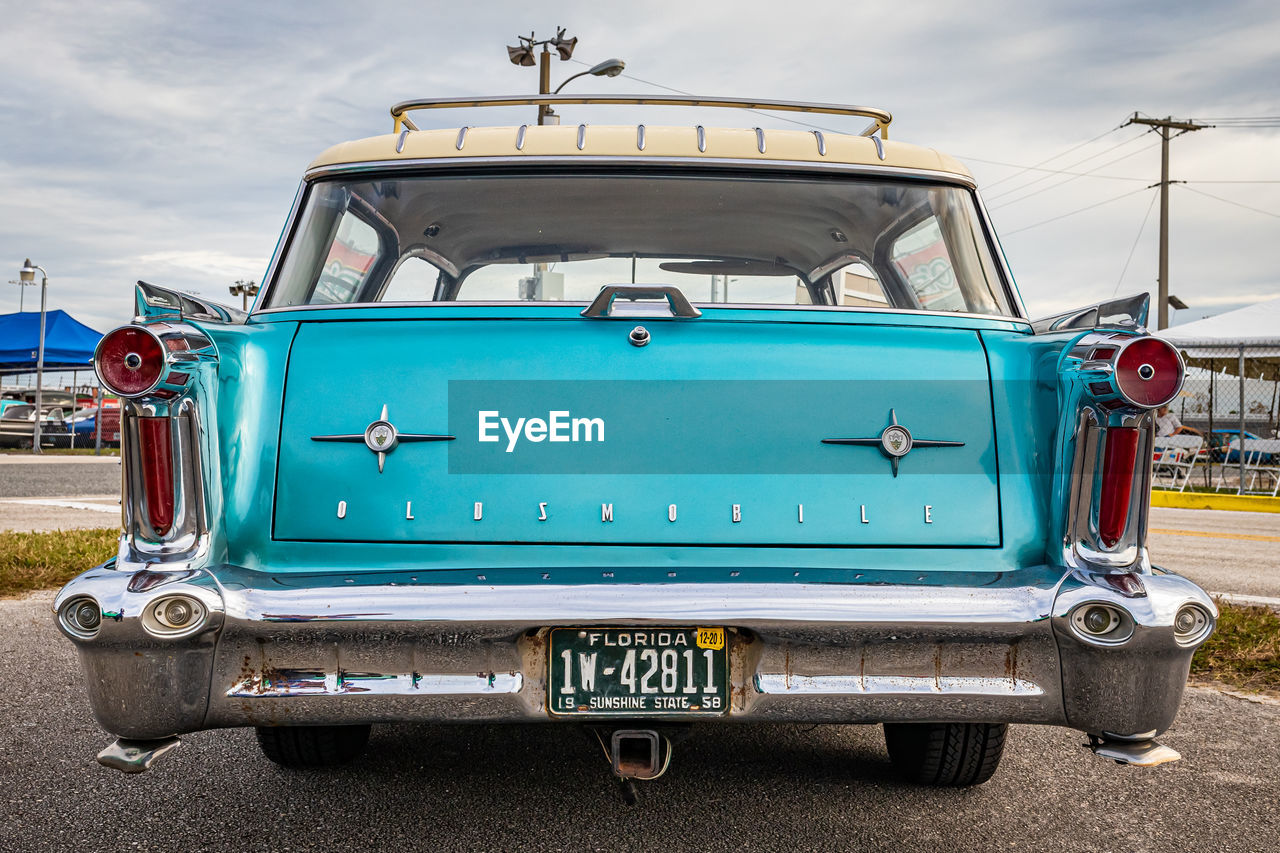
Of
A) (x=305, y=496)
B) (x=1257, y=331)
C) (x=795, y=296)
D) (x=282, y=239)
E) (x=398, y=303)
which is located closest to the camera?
(x=305, y=496)

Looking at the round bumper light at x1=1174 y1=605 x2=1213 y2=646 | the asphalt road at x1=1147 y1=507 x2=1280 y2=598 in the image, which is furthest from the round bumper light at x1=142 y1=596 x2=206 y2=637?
the asphalt road at x1=1147 y1=507 x2=1280 y2=598

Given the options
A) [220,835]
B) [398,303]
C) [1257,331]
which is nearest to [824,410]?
[398,303]

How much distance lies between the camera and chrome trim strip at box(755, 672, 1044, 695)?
86.1 inches

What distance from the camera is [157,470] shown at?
2.21m

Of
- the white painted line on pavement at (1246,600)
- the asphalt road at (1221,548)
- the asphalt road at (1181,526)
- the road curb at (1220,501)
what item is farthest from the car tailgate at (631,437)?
the road curb at (1220,501)

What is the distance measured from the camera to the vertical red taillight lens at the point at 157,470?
2209mm

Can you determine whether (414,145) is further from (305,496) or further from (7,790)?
(7,790)

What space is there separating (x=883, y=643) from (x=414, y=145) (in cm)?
183

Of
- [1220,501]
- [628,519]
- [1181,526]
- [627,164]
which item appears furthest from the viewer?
[1220,501]

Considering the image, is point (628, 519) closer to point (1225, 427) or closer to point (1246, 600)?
point (1246, 600)

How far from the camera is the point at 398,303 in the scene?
2586 mm

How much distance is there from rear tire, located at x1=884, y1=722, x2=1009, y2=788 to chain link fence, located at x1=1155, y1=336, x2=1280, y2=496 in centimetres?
764

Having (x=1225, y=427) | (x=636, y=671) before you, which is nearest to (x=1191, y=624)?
(x=636, y=671)

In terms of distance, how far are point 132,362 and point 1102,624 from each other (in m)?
2.08
